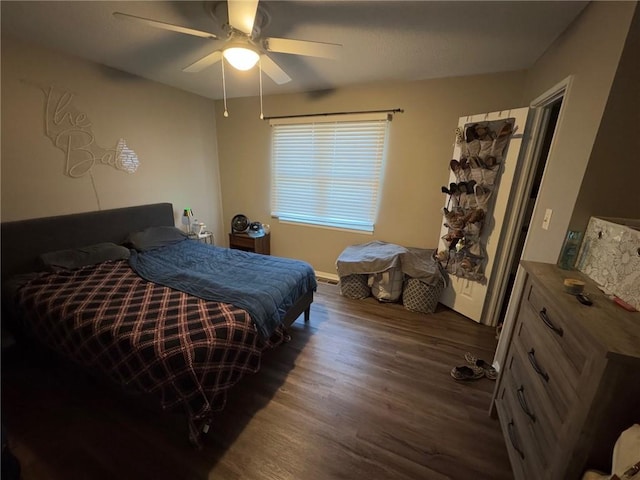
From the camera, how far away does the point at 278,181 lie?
143 inches

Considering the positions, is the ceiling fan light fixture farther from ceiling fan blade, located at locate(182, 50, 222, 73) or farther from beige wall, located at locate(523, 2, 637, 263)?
beige wall, located at locate(523, 2, 637, 263)

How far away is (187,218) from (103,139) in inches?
49.6

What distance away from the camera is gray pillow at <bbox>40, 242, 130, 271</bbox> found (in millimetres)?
2014

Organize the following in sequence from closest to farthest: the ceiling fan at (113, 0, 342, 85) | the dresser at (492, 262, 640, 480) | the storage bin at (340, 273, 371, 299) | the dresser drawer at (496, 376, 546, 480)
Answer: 1. the dresser at (492, 262, 640, 480)
2. the dresser drawer at (496, 376, 546, 480)
3. the ceiling fan at (113, 0, 342, 85)
4. the storage bin at (340, 273, 371, 299)

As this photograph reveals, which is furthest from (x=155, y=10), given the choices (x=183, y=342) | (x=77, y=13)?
(x=183, y=342)

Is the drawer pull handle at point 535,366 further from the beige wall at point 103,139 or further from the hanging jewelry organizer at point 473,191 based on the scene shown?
the beige wall at point 103,139

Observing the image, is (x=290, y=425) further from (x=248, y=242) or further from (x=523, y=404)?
(x=248, y=242)

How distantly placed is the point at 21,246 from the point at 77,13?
1.78 m

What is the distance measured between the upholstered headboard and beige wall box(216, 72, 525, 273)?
1409mm

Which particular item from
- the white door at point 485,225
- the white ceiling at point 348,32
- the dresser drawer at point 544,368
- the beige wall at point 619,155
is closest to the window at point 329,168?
the white ceiling at point 348,32

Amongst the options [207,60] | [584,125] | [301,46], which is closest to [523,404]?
[584,125]

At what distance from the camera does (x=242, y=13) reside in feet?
4.29

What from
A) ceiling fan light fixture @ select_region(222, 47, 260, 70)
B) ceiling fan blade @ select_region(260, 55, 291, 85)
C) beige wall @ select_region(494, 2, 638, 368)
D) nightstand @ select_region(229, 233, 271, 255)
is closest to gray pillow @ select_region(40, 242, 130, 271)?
nightstand @ select_region(229, 233, 271, 255)

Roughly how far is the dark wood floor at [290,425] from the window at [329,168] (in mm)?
1839
